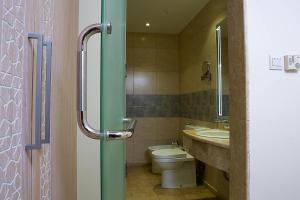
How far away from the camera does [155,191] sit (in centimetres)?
283

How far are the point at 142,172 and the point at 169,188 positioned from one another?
32.5 inches

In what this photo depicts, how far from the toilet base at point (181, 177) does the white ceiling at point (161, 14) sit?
2.24 metres

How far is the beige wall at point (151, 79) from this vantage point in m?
4.10

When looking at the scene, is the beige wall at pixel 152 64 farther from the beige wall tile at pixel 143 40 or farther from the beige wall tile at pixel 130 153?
the beige wall tile at pixel 130 153

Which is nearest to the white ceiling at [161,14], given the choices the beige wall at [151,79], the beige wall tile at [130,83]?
the beige wall at [151,79]

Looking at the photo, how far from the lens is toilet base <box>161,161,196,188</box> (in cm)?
297

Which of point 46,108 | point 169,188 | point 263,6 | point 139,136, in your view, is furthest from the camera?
point 139,136

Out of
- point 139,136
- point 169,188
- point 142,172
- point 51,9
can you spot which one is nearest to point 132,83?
point 139,136

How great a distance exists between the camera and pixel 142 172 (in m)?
3.66

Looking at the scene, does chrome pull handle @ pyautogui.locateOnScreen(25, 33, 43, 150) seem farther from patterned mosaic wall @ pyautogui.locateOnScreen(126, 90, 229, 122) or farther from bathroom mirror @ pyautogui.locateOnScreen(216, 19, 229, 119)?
patterned mosaic wall @ pyautogui.locateOnScreen(126, 90, 229, 122)

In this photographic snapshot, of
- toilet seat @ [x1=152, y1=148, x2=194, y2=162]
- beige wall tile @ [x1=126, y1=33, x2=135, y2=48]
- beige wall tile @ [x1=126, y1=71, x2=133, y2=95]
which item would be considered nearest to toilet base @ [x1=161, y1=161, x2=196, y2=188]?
toilet seat @ [x1=152, y1=148, x2=194, y2=162]

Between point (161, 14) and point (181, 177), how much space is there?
8.08 feet

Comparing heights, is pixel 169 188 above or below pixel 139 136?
below

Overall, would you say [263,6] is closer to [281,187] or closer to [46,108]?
[281,187]
